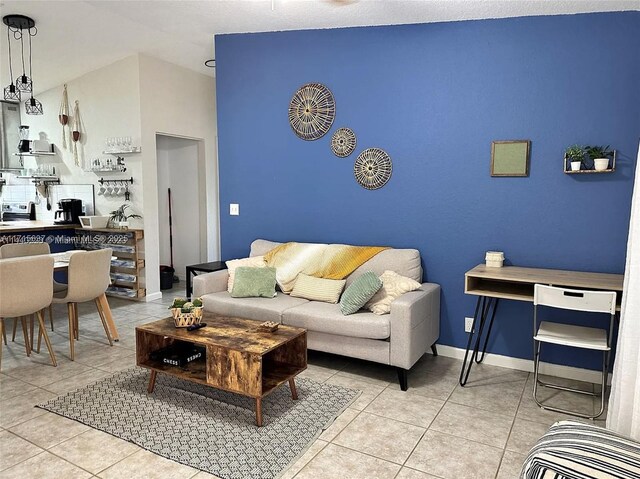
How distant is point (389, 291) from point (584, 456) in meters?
1.89

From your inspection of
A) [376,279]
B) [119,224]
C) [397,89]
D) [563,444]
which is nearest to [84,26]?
[119,224]

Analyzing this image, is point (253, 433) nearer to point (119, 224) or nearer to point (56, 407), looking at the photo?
point (56, 407)

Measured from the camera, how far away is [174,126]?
5.68m

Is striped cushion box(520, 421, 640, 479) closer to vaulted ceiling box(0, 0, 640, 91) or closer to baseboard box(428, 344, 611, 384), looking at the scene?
baseboard box(428, 344, 611, 384)

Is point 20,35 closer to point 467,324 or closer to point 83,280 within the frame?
point 83,280

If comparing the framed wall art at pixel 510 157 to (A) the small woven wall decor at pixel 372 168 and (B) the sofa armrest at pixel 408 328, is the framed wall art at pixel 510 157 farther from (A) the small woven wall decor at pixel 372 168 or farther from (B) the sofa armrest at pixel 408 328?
(B) the sofa armrest at pixel 408 328

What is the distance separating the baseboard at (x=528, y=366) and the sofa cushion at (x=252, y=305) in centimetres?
129

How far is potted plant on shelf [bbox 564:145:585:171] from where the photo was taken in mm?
3125

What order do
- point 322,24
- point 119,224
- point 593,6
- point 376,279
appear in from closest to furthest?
point 593,6 < point 376,279 < point 322,24 < point 119,224

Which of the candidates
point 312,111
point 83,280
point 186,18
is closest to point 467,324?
point 312,111

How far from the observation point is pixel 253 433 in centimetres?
253

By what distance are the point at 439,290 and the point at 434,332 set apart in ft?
1.12

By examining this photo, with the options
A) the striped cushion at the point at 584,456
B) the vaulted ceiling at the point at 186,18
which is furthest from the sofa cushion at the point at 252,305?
the vaulted ceiling at the point at 186,18

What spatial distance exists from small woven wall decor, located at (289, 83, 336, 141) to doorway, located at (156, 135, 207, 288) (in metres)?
2.46
